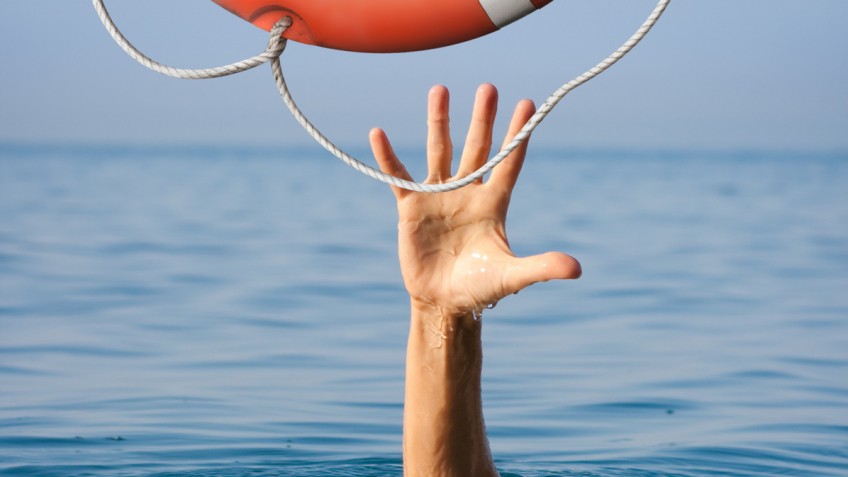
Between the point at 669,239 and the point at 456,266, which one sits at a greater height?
the point at 669,239

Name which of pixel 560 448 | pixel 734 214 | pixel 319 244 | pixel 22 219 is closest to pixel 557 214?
pixel 734 214

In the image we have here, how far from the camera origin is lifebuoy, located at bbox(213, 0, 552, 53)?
2457mm

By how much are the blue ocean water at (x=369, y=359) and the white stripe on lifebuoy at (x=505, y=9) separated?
1.66 metres

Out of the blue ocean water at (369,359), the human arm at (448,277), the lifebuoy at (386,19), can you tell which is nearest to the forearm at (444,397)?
the human arm at (448,277)

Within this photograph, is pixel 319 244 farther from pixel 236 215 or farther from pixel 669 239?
pixel 236 215

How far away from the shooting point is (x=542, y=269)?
211 centimetres

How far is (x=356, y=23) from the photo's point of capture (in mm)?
2482

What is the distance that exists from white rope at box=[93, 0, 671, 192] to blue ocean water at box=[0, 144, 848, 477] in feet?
5.04

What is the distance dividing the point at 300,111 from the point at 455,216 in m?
0.35

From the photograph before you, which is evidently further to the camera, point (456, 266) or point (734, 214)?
point (734, 214)

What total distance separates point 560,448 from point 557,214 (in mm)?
12248

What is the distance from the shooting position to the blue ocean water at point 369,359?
403 centimetres

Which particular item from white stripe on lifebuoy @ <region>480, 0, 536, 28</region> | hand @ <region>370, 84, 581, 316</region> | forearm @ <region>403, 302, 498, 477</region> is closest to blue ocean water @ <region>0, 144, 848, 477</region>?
forearm @ <region>403, 302, 498, 477</region>

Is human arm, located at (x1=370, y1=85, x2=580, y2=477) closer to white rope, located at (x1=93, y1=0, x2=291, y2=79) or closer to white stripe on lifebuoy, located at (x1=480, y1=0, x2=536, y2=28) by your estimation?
white stripe on lifebuoy, located at (x1=480, y1=0, x2=536, y2=28)
